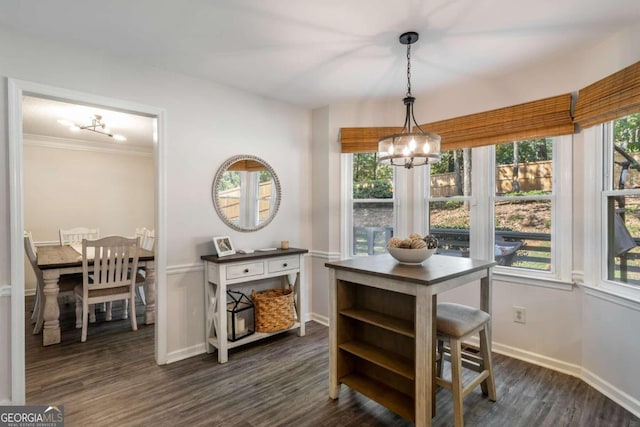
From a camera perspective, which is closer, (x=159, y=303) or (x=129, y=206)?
(x=159, y=303)

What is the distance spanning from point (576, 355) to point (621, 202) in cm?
121

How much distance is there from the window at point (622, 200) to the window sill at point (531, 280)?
0.91 ft

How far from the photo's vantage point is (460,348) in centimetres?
181

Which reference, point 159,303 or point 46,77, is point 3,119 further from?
point 159,303

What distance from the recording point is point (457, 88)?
308 centimetres

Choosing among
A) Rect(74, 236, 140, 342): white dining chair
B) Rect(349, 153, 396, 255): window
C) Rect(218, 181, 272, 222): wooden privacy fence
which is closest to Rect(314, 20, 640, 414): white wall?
Rect(349, 153, 396, 255): window

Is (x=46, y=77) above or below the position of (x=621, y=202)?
above

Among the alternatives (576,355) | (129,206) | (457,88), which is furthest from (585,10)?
(129,206)

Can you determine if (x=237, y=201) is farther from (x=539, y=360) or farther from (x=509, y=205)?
(x=539, y=360)

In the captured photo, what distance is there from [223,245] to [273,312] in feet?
2.64

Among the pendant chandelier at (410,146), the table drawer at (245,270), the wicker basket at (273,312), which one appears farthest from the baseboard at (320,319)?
the pendant chandelier at (410,146)

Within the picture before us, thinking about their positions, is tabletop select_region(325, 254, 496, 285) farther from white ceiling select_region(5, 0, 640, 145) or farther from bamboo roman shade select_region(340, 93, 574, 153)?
white ceiling select_region(5, 0, 640, 145)

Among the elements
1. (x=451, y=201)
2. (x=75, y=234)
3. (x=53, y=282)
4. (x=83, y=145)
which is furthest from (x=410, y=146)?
(x=83, y=145)

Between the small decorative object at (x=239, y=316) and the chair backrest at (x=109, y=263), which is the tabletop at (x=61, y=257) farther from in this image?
the small decorative object at (x=239, y=316)
